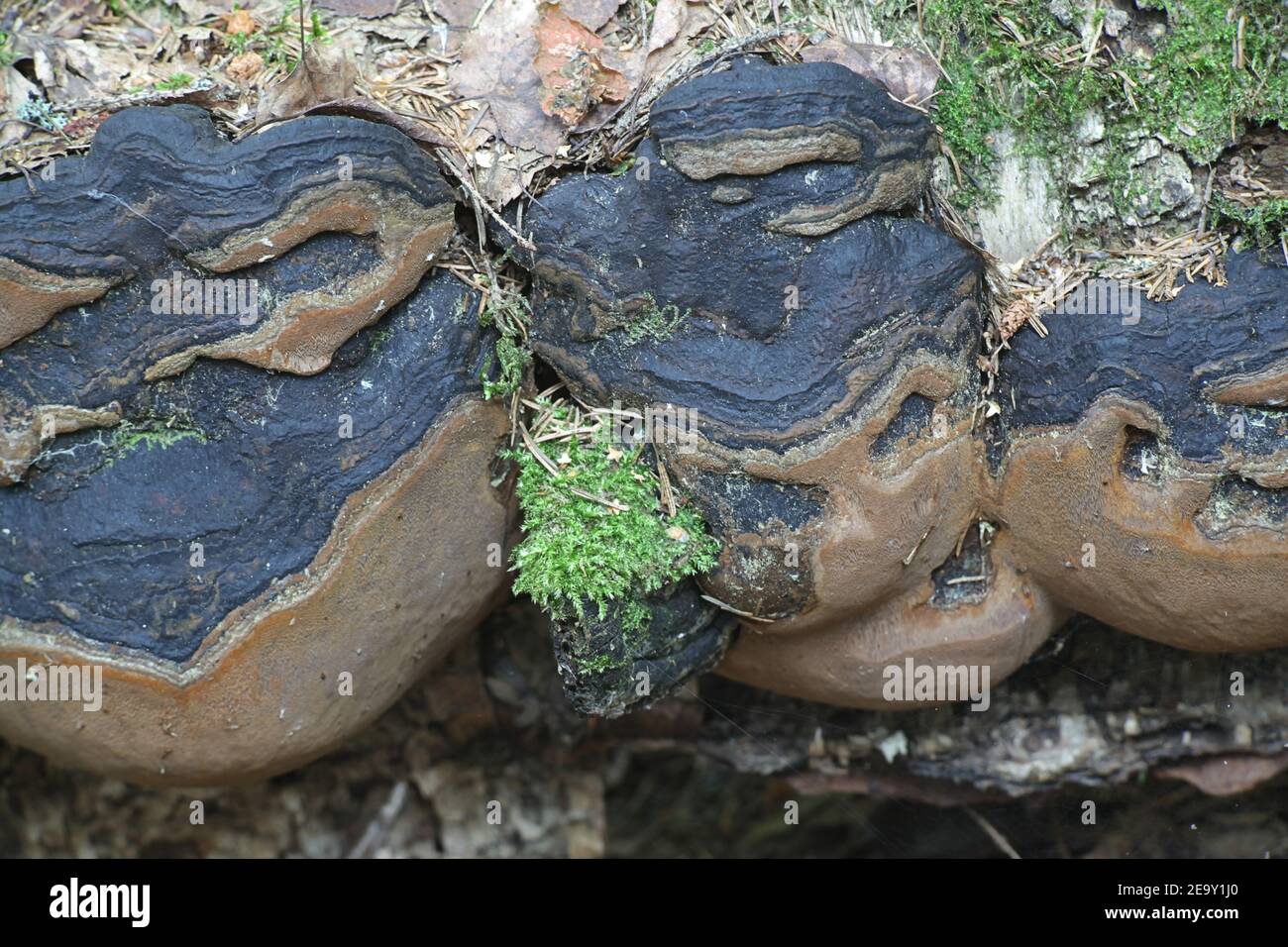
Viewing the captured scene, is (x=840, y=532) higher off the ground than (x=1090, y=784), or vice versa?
(x=840, y=532)

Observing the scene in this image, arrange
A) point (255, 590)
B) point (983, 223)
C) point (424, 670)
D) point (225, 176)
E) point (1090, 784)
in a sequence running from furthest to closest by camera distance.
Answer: point (1090, 784), point (424, 670), point (983, 223), point (255, 590), point (225, 176)

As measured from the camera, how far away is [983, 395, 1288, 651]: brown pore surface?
3328 millimetres

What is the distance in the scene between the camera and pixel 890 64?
3.45 m

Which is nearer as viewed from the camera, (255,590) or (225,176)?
(225,176)

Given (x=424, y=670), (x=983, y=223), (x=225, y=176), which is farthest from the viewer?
(x=424, y=670)

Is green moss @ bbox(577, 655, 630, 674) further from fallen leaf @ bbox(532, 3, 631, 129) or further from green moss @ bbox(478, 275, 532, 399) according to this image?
fallen leaf @ bbox(532, 3, 631, 129)

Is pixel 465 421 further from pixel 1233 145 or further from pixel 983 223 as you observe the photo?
pixel 1233 145

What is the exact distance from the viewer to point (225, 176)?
10.3 feet

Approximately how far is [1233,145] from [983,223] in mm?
788

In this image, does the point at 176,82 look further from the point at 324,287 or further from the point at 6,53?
the point at 324,287

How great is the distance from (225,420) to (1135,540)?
2.93 metres

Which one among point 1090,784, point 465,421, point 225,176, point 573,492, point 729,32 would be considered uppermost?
point 729,32

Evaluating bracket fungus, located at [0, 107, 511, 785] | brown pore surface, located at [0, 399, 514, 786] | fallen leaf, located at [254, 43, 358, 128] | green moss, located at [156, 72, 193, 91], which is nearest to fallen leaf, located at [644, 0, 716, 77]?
bracket fungus, located at [0, 107, 511, 785]

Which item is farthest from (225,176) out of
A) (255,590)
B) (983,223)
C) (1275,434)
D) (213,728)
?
(1275,434)
